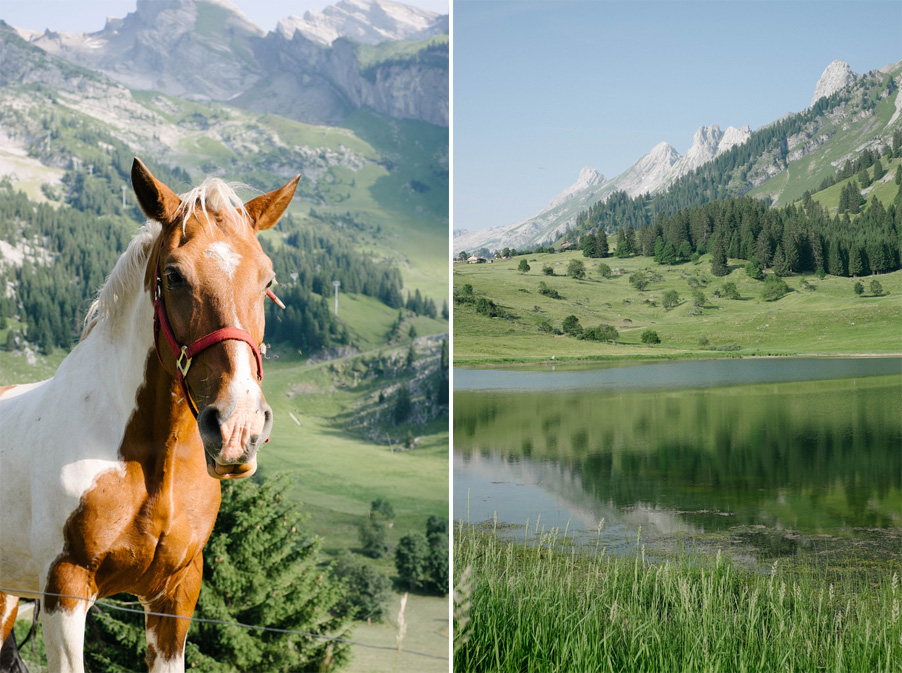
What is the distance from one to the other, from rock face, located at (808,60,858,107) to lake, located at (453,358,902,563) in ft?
4.33

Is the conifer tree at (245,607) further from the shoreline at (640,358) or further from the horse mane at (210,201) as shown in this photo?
the horse mane at (210,201)

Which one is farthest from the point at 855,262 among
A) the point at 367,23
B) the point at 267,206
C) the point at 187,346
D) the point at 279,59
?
the point at 367,23

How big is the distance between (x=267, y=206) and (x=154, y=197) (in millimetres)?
241

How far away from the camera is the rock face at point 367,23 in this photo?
66.1 m

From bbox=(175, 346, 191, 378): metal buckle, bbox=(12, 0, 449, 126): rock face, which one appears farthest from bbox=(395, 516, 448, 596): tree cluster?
bbox=(12, 0, 449, 126): rock face

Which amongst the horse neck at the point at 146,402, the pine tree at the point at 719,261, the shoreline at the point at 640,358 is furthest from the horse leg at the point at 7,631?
the pine tree at the point at 719,261

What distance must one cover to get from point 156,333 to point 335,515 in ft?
111

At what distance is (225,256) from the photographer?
4.74 feet

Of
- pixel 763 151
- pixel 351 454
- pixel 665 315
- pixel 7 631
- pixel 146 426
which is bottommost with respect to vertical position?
pixel 351 454

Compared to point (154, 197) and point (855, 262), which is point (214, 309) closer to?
point (154, 197)

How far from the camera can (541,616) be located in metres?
3.01

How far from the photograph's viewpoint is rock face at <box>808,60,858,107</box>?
352cm

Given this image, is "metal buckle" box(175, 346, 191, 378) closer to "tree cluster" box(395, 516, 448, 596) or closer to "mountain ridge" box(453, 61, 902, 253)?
"mountain ridge" box(453, 61, 902, 253)

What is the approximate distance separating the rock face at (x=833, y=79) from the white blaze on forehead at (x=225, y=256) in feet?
10.6
